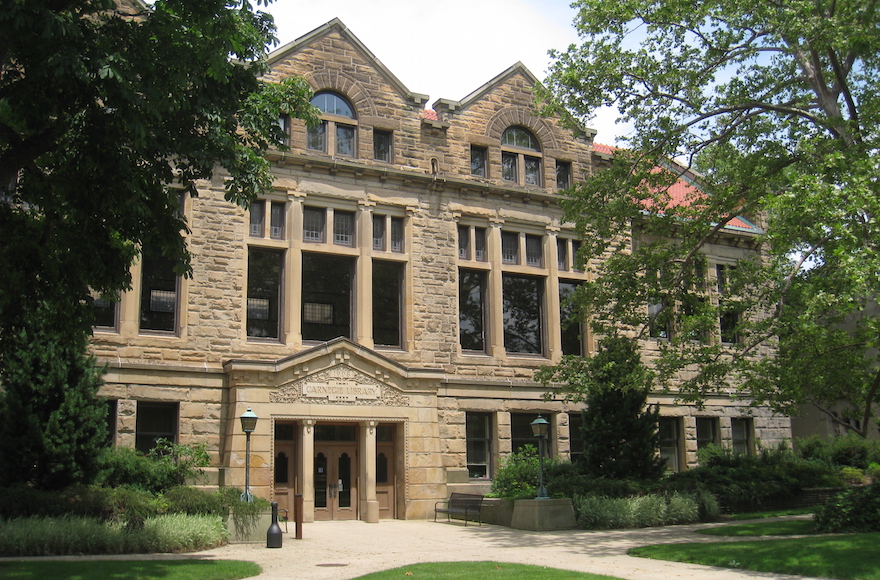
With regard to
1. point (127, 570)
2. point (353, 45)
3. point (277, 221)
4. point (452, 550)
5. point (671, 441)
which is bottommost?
point (452, 550)

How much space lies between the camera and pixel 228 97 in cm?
1454

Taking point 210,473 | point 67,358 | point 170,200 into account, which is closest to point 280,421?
point 210,473

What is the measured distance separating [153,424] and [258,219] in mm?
6424

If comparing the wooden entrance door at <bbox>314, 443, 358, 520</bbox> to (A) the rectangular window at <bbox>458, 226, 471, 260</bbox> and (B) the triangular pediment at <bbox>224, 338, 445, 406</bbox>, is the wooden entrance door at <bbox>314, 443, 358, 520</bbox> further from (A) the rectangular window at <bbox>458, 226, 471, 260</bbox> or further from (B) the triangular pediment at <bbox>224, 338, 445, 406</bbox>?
(A) the rectangular window at <bbox>458, 226, 471, 260</bbox>

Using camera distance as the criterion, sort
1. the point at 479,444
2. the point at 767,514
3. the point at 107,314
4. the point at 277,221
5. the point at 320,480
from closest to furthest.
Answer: the point at 107,314, the point at 767,514, the point at 320,480, the point at 277,221, the point at 479,444

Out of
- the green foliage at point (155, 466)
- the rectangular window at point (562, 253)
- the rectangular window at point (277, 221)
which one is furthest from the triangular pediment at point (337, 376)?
the rectangular window at point (562, 253)

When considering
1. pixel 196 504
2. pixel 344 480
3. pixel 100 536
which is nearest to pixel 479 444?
pixel 344 480

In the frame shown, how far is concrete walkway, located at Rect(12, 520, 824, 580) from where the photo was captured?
14.4 m

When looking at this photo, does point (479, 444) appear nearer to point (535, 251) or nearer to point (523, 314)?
point (523, 314)

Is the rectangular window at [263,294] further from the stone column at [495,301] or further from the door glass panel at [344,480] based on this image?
the stone column at [495,301]

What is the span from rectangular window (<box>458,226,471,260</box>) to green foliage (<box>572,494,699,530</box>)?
885cm

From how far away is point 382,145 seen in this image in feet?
89.7

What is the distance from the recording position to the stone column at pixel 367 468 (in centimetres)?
2428

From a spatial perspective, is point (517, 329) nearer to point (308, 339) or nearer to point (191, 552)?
point (308, 339)
